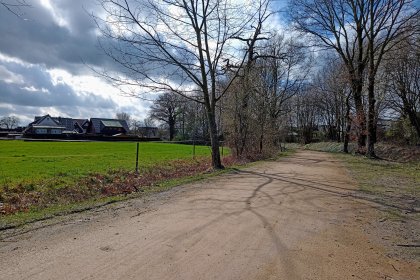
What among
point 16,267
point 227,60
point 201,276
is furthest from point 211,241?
point 227,60

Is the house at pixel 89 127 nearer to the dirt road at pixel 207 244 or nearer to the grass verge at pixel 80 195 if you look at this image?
the grass verge at pixel 80 195

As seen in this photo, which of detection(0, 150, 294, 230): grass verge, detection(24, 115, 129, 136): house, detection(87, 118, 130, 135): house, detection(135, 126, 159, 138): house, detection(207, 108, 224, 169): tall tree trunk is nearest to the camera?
detection(0, 150, 294, 230): grass verge

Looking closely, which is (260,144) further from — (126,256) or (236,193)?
(126,256)

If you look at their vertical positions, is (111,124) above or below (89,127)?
above

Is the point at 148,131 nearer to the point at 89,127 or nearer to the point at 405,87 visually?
the point at 89,127

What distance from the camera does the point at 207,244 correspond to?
5.12 metres

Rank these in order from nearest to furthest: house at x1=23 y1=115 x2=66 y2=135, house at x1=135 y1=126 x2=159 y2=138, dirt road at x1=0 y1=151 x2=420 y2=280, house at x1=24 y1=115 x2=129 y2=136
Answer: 1. dirt road at x1=0 y1=151 x2=420 y2=280
2. house at x1=23 y1=115 x2=66 y2=135
3. house at x1=24 y1=115 x2=129 y2=136
4. house at x1=135 y1=126 x2=159 y2=138

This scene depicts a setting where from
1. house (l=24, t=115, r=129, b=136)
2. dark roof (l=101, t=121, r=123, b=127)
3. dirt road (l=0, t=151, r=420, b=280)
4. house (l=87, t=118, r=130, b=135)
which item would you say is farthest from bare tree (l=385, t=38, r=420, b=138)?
dark roof (l=101, t=121, r=123, b=127)

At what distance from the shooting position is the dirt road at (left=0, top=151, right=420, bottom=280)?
4195 mm

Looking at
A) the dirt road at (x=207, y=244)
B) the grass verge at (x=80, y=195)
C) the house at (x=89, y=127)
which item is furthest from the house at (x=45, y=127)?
the dirt road at (x=207, y=244)

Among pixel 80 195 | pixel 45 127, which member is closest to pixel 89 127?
pixel 45 127

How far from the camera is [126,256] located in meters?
4.57

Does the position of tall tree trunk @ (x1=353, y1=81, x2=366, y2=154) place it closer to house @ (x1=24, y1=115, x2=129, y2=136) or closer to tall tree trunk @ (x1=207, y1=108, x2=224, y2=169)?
tall tree trunk @ (x1=207, y1=108, x2=224, y2=169)

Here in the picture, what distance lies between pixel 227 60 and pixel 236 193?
32.0 feet
